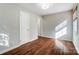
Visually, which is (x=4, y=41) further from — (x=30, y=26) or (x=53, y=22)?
(x=53, y=22)

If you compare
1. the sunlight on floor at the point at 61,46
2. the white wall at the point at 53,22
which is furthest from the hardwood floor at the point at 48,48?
the white wall at the point at 53,22

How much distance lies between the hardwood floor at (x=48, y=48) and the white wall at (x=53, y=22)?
105 millimetres

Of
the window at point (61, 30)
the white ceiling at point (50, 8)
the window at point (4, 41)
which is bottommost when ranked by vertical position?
the window at point (4, 41)

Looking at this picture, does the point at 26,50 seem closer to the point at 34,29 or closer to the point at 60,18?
the point at 34,29

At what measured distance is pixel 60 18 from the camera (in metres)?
2.20

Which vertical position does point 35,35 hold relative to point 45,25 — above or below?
below

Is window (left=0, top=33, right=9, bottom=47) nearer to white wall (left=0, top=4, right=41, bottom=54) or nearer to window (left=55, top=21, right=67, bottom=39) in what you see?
white wall (left=0, top=4, right=41, bottom=54)

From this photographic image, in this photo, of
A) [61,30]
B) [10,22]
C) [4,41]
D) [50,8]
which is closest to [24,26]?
[10,22]

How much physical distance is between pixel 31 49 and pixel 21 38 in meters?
0.26

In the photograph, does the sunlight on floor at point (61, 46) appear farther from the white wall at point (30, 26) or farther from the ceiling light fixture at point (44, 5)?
the ceiling light fixture at point (44, 5)

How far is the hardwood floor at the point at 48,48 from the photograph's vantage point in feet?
7.06

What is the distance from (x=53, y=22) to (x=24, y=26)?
20.6 inches
